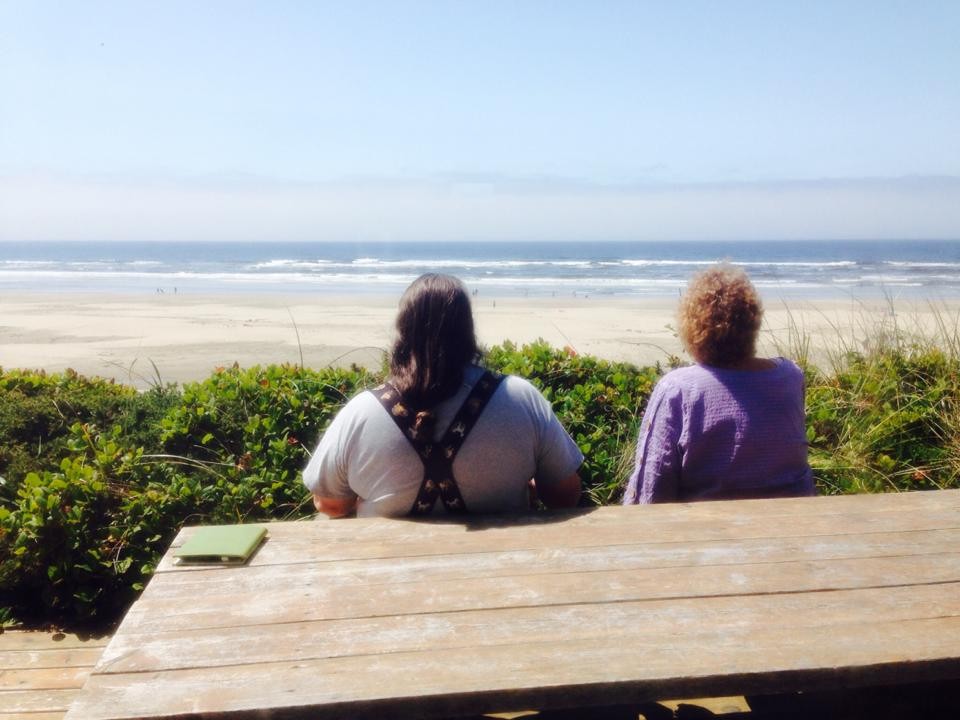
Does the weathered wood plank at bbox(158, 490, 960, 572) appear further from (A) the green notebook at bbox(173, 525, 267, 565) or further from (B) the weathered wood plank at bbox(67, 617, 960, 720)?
(B) the weathered wood plank at bbox(67, 617, 960, 720)

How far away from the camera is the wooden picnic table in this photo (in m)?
1.56

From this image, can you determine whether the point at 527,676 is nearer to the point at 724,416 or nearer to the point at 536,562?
the point at 536,562

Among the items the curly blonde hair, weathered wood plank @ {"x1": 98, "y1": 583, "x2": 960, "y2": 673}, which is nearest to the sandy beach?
the curly blonde hair

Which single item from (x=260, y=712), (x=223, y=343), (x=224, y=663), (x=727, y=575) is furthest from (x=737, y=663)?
(x=223, y=343)

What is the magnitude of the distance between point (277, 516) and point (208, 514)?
30 centimetres

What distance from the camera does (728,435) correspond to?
2.84 m

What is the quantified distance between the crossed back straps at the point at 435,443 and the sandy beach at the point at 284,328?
415 centimetres

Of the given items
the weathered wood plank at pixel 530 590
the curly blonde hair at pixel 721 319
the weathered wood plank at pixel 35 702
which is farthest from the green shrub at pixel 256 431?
the curly blonde hair at pixel 721 319

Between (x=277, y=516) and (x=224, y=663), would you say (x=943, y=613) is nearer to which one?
(x=224, y=663)

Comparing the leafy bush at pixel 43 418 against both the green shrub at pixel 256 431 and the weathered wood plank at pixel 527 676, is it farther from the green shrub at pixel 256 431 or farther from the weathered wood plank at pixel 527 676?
the weathered wood plank at pixel 527 676

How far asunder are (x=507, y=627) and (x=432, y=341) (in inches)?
40.1

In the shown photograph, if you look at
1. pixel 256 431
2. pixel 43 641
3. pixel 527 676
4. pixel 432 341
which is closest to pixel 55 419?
pixel 256 431

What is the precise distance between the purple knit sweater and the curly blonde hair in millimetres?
69

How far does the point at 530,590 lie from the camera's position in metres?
1.93
